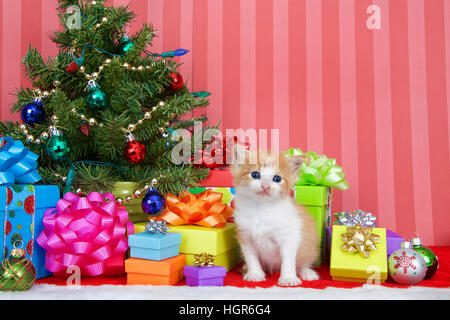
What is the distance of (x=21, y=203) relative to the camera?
97 cm

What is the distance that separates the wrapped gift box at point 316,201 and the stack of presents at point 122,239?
0.14 metres

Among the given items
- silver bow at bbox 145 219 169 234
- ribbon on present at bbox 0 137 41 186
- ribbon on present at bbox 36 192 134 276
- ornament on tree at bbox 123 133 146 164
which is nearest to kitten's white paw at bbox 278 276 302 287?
silver bow at bbox 145 219 169 234

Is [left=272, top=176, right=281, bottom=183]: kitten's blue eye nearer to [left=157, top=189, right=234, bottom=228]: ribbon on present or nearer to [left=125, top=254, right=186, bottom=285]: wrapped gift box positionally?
[left=157, top=189, right=234, bottom=228]: ribbon on present

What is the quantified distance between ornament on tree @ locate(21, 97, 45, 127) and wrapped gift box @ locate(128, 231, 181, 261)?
0.55m

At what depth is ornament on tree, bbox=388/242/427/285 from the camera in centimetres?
97

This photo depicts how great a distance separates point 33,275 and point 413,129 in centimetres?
163

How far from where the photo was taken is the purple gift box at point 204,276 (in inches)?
37.3

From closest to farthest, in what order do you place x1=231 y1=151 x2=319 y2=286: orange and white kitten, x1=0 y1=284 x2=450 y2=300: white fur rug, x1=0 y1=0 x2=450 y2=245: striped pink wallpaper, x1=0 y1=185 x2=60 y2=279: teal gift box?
1. x1=0 y1=284 x2=450 y2=300: white fur rug
2. x1=0 y1=185 x2=60 y2=279: teal gift box
3. x1=231 y1=151 x2=319 y2=286: orange and white kitten
4. x1=0 y1=0 x2=450 y2=245: striped pink wallpaper

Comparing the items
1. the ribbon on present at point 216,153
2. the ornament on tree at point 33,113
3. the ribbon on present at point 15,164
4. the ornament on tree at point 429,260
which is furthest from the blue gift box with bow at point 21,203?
the ornament on tree at point 429,260

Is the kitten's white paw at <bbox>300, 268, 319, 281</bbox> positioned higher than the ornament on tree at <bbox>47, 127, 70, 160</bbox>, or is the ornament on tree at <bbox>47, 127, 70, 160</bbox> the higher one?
the ornament on tree at <bbox>47, 127, 70, 160</bbox>

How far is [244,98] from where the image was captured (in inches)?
70.4

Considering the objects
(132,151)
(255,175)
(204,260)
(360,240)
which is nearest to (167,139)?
(132,151)

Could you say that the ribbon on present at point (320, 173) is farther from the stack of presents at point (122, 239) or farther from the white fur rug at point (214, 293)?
the white fur rug at point (214, 293)

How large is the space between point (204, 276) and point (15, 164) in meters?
0.60
